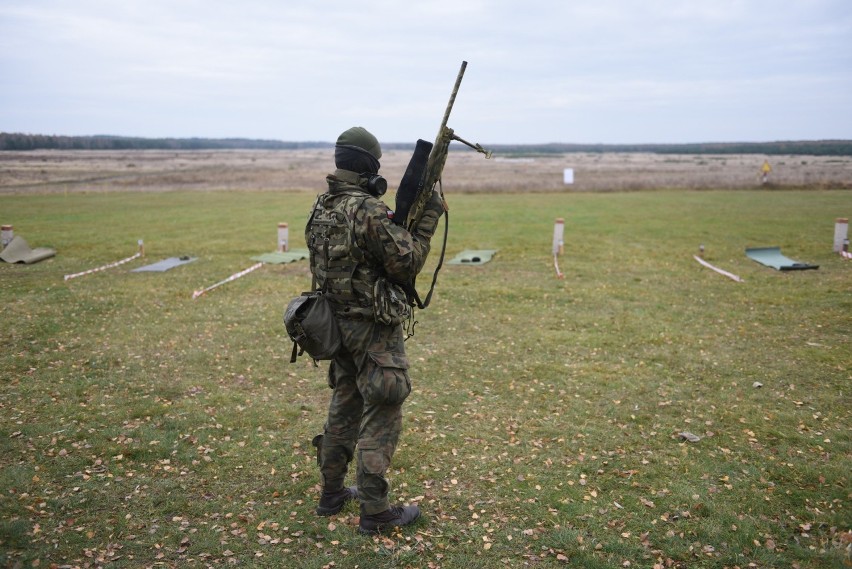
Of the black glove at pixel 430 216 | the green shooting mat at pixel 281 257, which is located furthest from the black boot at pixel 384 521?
the green shooting mat at pixel 281 257

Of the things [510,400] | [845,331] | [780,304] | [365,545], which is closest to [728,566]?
[365,545]

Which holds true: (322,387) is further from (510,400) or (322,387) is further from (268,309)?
(268,309)

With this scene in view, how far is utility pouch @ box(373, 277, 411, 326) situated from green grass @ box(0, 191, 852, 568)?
1.98 metres

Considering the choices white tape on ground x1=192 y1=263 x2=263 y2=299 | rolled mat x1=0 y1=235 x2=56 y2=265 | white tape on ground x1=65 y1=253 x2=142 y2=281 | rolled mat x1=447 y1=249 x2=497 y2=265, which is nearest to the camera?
white tape on ground x1=192 y1=263 x2=263 y2=299

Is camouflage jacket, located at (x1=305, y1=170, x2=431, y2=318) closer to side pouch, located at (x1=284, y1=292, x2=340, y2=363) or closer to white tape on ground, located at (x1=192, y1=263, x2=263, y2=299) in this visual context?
side pouch, located at (x1=284, y1=292, x2=340, y2=363)

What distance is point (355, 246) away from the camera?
17.2ft

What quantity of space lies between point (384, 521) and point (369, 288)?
2112mm

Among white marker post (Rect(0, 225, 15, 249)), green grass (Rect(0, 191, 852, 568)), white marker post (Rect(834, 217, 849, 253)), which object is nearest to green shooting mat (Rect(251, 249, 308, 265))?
green grass (Rect(0, 191, 852, 568))

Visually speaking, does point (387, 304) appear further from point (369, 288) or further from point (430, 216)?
point (430, 216)

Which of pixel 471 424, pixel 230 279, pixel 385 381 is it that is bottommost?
pixel 471 424

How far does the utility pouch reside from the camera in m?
5.30

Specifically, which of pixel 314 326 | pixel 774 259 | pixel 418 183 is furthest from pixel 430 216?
pixel 774 259

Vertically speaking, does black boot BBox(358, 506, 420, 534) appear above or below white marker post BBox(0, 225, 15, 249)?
below

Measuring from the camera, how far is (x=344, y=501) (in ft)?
19.7
